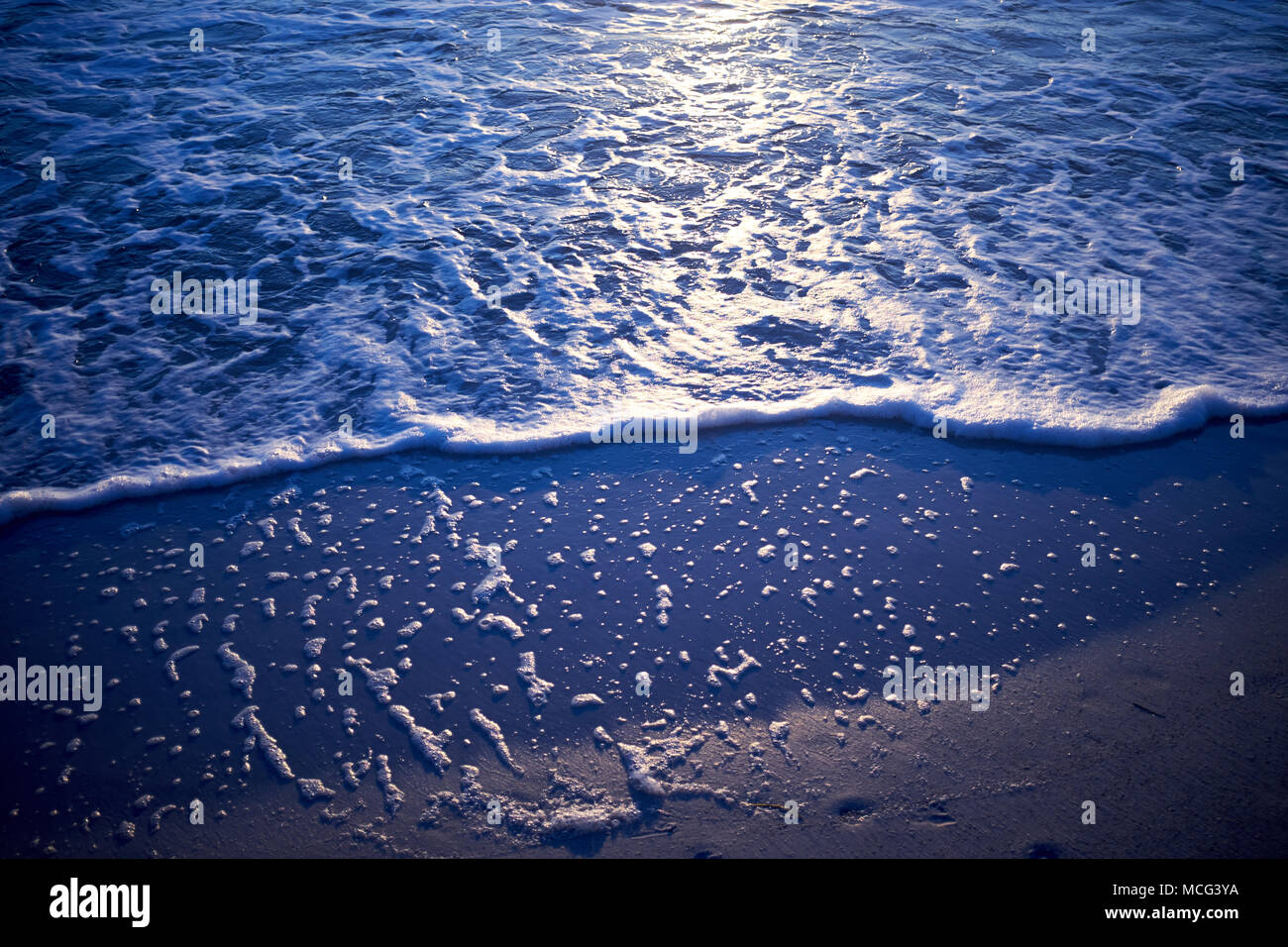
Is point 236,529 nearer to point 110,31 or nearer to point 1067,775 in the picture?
point 1067,775

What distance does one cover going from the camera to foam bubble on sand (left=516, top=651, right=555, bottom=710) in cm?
294

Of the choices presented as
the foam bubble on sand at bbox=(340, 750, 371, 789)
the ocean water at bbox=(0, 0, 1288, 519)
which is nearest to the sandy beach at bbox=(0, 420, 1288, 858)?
the foam bubble on sand at bbox=(340, 750, 371, 789)

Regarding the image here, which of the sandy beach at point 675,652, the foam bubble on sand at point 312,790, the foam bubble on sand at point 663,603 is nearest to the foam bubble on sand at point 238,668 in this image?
the sandy beach at point 675,652

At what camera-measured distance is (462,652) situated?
10.3 ft

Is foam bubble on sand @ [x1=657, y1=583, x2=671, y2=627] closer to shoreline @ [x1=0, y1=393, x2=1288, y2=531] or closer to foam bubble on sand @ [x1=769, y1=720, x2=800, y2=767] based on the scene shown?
foam bubble on sand @ [x1=769, y1=720, x2=800, y2=767]

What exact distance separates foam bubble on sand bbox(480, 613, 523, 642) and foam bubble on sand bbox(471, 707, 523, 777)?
1.19 feet

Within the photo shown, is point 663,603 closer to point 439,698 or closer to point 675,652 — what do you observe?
point 675,652

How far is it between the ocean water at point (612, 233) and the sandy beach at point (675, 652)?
36 centimetres

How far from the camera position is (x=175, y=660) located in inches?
122

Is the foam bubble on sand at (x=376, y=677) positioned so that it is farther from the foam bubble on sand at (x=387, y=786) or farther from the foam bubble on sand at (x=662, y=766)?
the foam bubble on sand at (x=662, y=766)

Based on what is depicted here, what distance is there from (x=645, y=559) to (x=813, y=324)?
212cm

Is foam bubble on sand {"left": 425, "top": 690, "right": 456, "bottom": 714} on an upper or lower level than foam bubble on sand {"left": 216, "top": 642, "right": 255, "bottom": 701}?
lower
